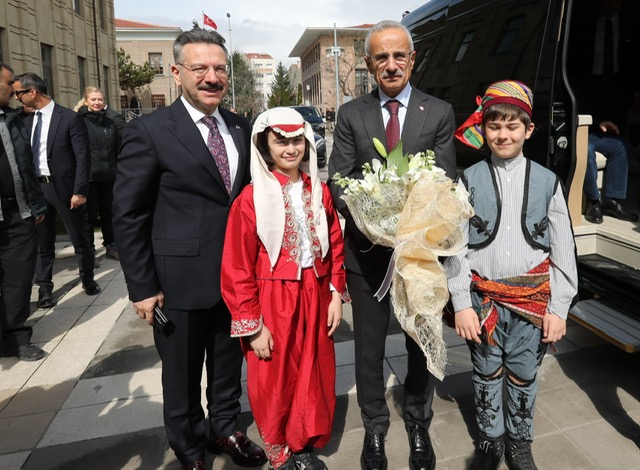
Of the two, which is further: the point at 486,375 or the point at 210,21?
the point at 210,21

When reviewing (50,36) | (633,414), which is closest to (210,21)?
(633,414)

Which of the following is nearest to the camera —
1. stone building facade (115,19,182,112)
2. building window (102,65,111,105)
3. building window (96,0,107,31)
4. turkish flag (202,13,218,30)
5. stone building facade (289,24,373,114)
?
turkish flag (202,13,218,30)

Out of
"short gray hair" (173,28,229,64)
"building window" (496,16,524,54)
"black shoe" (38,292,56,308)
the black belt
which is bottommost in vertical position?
"black shoe" (38,292,56,308)

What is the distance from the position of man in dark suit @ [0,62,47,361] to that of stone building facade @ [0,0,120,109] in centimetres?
1129

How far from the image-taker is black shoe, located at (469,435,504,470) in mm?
2410

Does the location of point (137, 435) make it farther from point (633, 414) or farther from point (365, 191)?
point (633, 414)

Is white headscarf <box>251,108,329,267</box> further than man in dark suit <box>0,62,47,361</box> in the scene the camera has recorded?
No

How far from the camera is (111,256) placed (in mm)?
6723

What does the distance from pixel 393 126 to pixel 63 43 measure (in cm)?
1879

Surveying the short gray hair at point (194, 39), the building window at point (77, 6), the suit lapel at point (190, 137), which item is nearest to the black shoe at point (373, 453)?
the suit lapel at point (190, 137)

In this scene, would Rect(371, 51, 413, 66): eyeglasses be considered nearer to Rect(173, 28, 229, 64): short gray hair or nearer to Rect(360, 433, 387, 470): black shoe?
Rect(173, 28, 229, 64): short gray hair

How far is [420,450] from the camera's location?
254 centimetres

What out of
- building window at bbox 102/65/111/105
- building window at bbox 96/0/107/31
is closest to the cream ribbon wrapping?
building window at bbox 102/65/111/105

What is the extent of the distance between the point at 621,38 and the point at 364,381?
4266mm
